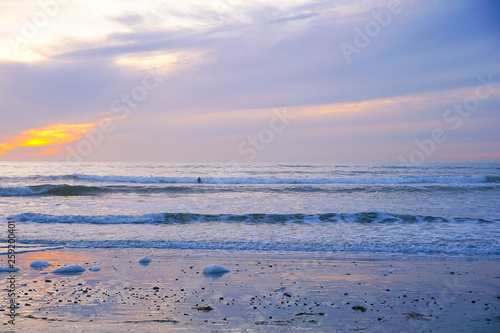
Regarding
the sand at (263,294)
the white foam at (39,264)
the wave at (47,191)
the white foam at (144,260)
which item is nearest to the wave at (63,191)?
the wave at (47,191)

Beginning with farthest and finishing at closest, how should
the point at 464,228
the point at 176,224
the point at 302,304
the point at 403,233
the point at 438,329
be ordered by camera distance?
the point at 176,224, the point at 464,228, the point at 403,233, the point at 302,304, the point at 438,329

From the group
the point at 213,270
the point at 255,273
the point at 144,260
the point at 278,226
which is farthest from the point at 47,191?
the point at 255,273

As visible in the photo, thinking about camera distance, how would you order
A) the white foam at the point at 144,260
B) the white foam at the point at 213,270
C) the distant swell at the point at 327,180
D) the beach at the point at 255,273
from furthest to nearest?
the distant swell at the point at 327,180 < the white foam at the point at 144,260 < the white foam at the point at 213,270 < the beach at the point at 255,273

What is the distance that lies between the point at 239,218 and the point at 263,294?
41.5 ft

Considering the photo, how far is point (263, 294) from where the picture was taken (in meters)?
8.16

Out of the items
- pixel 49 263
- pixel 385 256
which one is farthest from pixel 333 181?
pixel 49 263

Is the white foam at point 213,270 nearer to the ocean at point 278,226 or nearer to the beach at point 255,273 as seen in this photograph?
the beach at point 255,273

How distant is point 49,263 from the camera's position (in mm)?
10938

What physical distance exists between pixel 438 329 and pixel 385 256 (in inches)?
231

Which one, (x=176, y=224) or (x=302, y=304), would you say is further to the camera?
(x=176, y=224)

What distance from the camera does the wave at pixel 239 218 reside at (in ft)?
64.3

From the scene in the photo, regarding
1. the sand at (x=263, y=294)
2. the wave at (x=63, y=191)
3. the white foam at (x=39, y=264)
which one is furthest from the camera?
the wave at (x=63, y=191)

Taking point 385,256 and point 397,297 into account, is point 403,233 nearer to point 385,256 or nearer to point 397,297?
point 385,256

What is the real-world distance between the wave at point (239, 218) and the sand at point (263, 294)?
25.4 ft
